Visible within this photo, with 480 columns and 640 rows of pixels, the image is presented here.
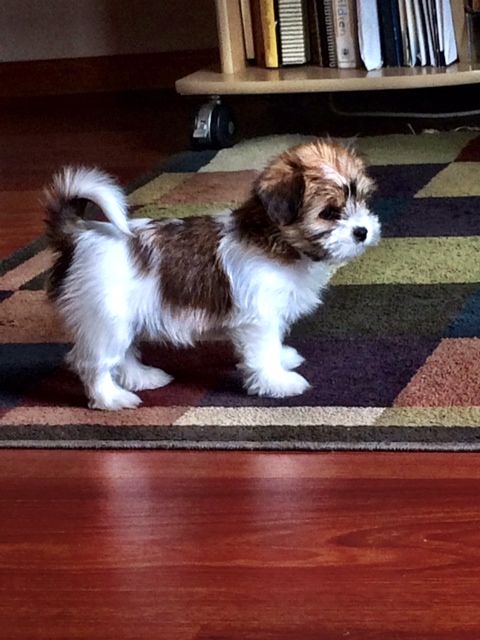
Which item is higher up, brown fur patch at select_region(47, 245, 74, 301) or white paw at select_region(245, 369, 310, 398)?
brown fur patch at select_region(47, 245, 74, 301)

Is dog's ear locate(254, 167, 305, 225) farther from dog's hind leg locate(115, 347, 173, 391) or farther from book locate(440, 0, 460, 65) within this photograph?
book locate(440, 0, 460, 65)

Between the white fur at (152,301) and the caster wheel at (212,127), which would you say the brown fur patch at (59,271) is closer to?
the white fur at (152,301)

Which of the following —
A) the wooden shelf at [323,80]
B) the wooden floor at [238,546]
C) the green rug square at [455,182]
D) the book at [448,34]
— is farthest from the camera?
the book at [448,34]

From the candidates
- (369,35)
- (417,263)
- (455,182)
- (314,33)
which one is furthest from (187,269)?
(314,33)

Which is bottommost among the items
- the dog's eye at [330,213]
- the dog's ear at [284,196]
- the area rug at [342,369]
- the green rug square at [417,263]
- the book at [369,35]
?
the area rug at [342,369]

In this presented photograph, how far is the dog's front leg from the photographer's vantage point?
1.51 meters

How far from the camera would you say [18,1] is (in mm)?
3832

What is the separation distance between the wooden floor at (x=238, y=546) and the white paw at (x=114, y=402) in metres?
0.12

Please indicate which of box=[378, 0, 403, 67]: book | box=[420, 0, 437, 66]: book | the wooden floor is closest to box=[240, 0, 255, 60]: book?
box=[378, 0, 403, 67]: book

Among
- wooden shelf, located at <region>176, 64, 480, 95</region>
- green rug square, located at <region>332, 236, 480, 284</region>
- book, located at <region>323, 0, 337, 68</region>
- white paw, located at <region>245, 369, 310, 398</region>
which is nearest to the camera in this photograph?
white paw, located at <region>245, 369, 310, 398</region>

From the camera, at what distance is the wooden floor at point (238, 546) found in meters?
1.07

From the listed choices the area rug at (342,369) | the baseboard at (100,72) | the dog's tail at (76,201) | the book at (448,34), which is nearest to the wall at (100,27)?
the baseboard at (100,72)

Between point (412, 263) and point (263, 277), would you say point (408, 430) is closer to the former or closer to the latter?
point (263, 277)

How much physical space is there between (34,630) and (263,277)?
1.87ft
